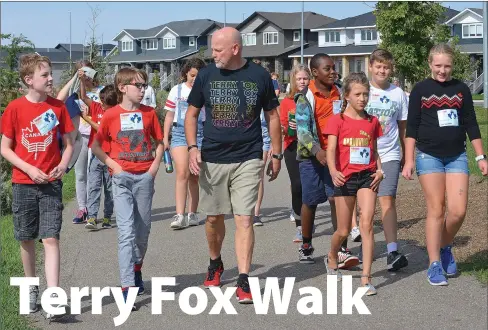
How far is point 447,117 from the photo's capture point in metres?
8.35

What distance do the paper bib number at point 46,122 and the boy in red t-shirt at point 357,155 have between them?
91.6 inches

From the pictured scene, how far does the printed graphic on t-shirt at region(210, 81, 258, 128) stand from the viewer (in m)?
7.90

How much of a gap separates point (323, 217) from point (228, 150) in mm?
4940

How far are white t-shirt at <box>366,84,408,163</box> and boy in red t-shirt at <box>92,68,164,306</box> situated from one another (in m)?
2.19

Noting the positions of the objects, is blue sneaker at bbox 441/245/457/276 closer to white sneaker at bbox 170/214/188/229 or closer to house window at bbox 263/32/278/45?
white sneaker at bbox 170/214/188/229

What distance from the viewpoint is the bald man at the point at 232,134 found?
791 centimetres

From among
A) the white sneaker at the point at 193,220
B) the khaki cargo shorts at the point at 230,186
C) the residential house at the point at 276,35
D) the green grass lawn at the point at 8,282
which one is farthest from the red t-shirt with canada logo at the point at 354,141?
the residential house at the point at 276,35

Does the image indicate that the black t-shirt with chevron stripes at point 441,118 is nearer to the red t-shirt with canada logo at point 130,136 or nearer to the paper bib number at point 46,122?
the red t-shirt with canada logo at point 130,136

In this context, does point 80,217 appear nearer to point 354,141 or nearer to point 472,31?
point 354,141

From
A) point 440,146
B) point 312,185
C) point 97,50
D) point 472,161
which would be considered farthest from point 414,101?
point 97,50

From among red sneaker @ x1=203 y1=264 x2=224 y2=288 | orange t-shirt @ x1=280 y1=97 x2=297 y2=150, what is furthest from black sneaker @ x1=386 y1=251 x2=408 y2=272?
orange t-shirt @ x1=280 y1=97 x2=297 y2=150

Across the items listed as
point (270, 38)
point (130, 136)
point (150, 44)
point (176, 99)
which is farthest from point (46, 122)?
point (150, 44)

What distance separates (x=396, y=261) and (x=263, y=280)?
3.98 ft

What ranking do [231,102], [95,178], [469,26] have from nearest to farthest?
1. [231,102]
2. [95,178]
3. [469,26]
